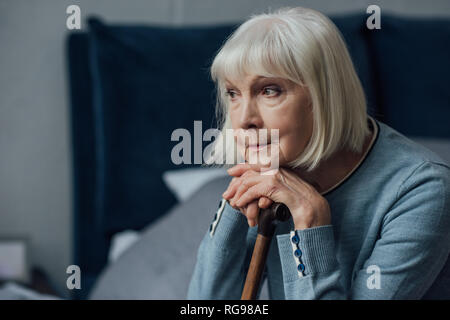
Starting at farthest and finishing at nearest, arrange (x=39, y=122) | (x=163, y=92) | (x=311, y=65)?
(x=39, y=122)
(x=163, y=92)
(x=311, y=65)

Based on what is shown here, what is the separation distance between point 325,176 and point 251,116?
0.36 feet

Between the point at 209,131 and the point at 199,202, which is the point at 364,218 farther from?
the point at 199,202

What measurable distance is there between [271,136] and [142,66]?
55 cm

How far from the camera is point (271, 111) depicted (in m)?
0.40

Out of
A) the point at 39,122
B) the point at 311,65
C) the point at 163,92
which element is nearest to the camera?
the point at 311,65

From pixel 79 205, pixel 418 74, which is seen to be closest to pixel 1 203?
pixel 79 205

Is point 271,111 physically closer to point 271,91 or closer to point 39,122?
point 271,91

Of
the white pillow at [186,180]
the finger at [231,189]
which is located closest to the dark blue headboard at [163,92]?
the white pillow at [186,180]

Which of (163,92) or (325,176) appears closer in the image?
(325,176)

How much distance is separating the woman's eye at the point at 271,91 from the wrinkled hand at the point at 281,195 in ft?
0.26

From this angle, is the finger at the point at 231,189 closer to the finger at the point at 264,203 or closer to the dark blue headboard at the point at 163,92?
the finger at the point at 264,203

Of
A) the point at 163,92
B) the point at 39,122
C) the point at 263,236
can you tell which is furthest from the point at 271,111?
the point at 39,122

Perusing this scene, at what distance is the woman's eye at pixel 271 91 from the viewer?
0.40 metres

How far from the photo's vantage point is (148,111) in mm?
843
